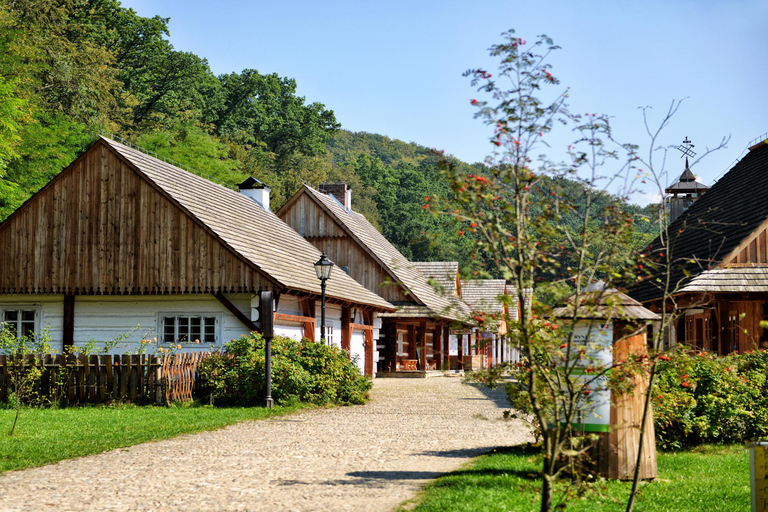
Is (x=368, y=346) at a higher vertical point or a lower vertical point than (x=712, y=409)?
higher

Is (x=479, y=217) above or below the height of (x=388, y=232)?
below

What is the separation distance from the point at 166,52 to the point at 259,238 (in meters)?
38.2

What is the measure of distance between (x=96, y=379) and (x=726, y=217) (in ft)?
58.2

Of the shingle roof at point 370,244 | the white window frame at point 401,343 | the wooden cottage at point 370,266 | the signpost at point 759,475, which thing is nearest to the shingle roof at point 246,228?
the shingle roof at point 370,244

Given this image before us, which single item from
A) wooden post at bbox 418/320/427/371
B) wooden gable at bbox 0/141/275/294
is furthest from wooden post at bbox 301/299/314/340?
wooden post at bbox 418/320/427/371

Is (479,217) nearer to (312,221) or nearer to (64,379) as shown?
(64,379)

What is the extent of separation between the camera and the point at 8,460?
1030 centimetres

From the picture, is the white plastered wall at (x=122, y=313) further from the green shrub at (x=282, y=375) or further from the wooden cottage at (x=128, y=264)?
the green shrub at (x=282, y=375)

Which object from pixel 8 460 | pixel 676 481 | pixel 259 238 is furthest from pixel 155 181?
pixel 676 481

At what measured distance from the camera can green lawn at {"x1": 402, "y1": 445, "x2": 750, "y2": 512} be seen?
25.9ft

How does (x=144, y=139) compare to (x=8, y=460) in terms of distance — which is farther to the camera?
(x=144, y=139)

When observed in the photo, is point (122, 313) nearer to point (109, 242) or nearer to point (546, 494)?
point (109, 242)

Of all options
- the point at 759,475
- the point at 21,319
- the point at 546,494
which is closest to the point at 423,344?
the point at 21,319

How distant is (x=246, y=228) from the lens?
25484 mm
